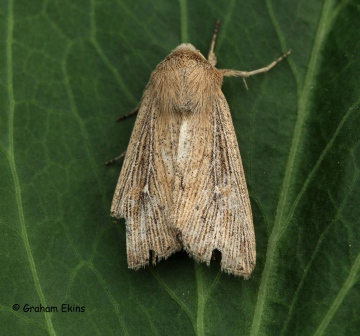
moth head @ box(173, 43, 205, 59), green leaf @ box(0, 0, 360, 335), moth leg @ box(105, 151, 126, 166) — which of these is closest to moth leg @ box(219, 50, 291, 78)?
green leaf @ box(0, 0, 360, 335)

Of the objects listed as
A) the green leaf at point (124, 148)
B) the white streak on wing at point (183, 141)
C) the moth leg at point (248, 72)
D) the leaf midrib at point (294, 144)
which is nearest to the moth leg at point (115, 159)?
the green leaf at point (124, 148)

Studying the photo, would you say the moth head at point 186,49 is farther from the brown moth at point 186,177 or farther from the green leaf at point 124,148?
the green leaf at point 124,148

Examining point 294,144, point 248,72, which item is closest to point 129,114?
point 248,72

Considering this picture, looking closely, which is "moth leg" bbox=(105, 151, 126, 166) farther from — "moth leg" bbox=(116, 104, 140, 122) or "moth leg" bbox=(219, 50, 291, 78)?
"moth leg" bbox=(219, 50, 291, 78)

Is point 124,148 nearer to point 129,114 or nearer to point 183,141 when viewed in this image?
point 129,114

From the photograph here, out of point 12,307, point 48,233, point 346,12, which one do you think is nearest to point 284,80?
point 346,12

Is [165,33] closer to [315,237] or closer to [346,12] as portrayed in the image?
[346,12]
